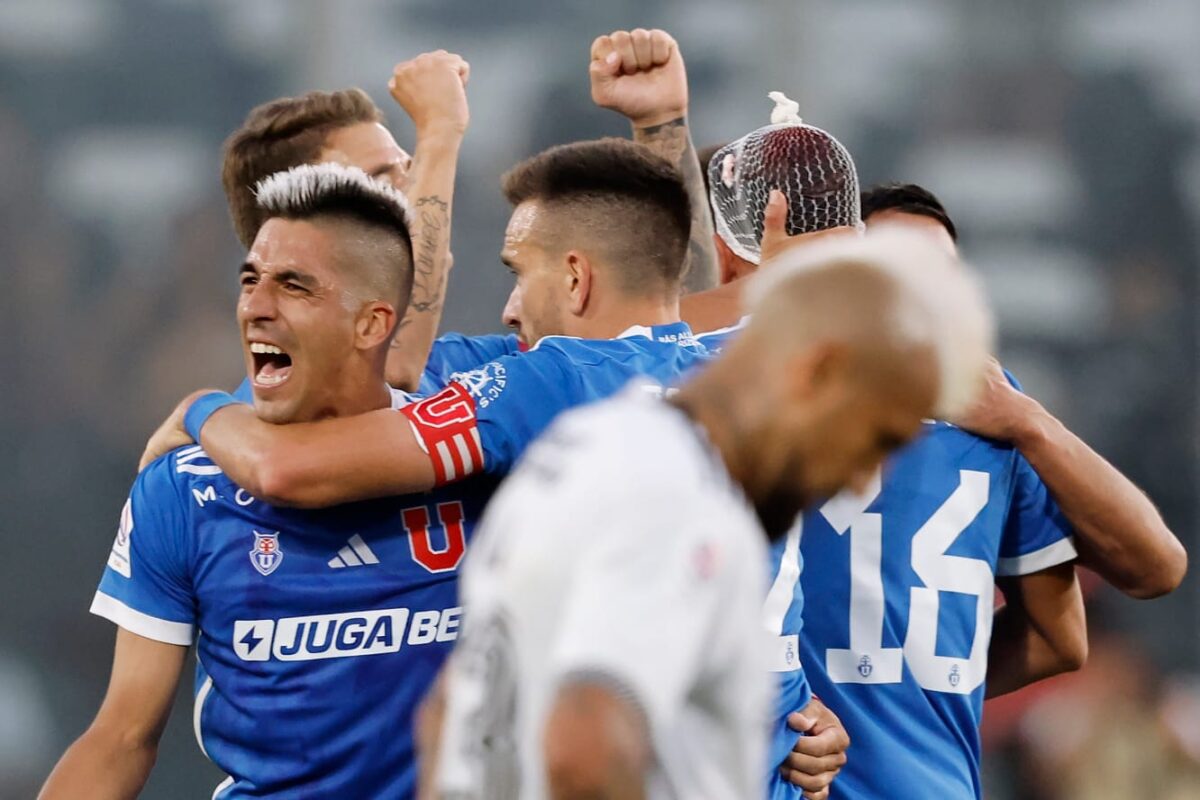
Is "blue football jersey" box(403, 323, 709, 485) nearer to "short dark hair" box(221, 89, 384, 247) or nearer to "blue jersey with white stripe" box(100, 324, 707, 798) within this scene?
"blue jersey with white stripe" box(100, 324, 707, 798)

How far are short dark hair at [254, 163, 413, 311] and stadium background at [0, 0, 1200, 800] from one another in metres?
5.26

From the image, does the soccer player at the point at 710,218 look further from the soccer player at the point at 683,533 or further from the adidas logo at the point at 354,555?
the soccer player at the point at 683,533

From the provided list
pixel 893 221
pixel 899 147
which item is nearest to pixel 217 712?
pixel 893 221

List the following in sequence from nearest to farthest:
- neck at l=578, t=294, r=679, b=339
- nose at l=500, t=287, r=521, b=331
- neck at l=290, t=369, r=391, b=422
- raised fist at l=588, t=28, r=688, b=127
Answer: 1. neck at l=290, t=369, r=391, b=422
2. neck at l=578, t=294, r=679, b=339
3. nose at l=500, t=287, r=521, b=331
4. raised fist at l=588, t=28, r=688, b=127

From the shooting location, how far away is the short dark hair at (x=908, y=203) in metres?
4.56

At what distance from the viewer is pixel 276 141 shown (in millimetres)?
4531

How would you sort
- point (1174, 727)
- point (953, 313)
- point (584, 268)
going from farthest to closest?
1. point (1174, 727)
2. point (584, 268)
3. point (953, 313)

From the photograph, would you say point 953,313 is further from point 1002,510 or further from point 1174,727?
point 1174,727

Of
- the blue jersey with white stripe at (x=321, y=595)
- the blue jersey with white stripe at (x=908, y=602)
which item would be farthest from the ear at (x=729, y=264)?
the blue jersey with white stripe at (x=321, y=595)

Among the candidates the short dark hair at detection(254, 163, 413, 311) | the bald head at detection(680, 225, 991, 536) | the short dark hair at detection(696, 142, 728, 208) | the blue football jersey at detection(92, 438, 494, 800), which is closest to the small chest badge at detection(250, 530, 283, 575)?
the blue football jersey at detection(92, 438, 494, 800)

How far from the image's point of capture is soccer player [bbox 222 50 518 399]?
4.49 m

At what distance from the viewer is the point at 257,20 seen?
29.3 feet

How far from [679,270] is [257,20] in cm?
561

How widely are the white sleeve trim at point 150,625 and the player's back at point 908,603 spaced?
1350 mm
